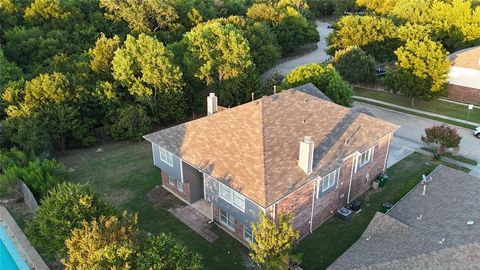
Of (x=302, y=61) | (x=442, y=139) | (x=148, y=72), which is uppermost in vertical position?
(x=148, y=72)

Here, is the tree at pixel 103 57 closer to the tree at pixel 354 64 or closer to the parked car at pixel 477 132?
the tree at pixel 354 64

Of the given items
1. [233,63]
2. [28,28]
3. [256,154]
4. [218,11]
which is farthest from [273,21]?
[256,154]

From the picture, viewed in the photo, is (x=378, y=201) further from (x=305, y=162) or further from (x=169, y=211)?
(x=169, y=211)

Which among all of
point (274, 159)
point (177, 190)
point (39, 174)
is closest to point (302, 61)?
point (177, 190)

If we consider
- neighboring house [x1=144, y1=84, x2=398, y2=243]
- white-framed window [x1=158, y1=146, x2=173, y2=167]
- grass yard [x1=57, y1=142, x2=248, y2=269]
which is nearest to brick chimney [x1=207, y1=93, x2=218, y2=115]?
neighboring house [x1=144, y1=84, x2=398, y2=243]

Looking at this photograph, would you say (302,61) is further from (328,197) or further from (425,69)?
(328,197)
